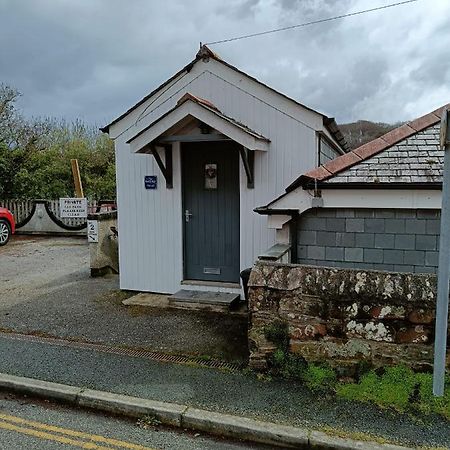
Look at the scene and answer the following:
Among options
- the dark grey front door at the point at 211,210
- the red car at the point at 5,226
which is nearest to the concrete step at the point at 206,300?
the dark grey front door at the point at 211,210

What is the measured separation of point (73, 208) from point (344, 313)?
45.8 ft

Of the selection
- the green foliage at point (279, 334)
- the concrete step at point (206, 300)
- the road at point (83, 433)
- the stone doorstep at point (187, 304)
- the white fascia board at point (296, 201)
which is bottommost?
the road at point (83, 433)

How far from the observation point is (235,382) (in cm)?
443

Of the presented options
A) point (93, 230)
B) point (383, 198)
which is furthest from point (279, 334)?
point (93, 230)

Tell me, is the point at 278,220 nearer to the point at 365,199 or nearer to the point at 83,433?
the point at 365,199

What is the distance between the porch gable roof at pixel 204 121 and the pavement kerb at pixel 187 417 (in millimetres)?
4099

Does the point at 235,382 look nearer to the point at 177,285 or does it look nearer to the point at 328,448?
the point at 328,448

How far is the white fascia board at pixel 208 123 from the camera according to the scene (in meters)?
6.64

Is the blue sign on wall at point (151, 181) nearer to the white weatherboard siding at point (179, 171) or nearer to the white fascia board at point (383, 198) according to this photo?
the white weatherboard siding at point (179, 171)

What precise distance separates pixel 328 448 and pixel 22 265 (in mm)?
10077

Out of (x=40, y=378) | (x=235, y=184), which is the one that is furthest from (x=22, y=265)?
(x=40, y=378)

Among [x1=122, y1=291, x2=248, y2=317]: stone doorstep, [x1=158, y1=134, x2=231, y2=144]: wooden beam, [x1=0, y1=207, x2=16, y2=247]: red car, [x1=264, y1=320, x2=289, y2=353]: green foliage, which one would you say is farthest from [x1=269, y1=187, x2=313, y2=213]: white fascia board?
[x1=0, y1=207, x2=16, y2=247]: red car

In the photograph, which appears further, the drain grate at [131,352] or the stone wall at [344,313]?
the drain grate at [131,352]

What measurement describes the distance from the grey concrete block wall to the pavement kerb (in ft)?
9.20
